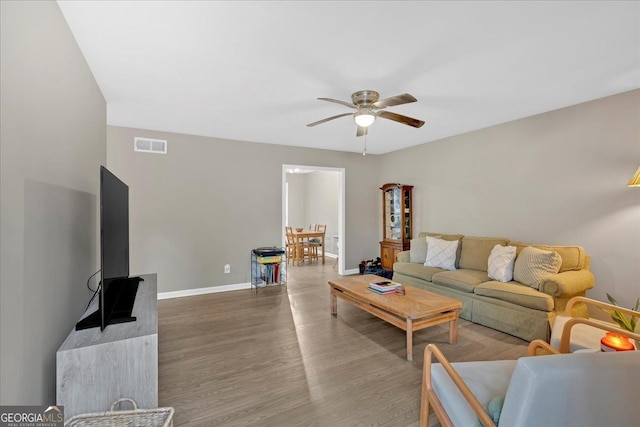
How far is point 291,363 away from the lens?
8.00 ft

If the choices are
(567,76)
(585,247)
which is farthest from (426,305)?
(567,76)

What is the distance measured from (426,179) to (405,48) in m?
3.34

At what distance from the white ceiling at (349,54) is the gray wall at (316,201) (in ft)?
14.3

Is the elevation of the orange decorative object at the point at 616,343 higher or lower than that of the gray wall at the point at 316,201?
lower

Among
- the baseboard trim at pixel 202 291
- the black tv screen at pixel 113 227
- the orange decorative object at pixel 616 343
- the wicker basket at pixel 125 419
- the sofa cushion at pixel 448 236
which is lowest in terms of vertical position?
the baseboard trim at pixel 202 291

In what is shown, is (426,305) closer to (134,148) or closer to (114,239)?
(114,239)

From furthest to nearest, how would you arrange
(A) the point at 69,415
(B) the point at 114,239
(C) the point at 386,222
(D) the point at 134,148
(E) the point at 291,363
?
(C) the point at 386,222
(D) the point at 134,148
(E) the point at 291,363
(B) the point at 114,239
(A) the point at 69,415

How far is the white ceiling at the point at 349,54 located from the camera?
171 centimetres

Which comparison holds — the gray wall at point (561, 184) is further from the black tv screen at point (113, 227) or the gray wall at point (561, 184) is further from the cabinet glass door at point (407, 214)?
the black tv screen at point (113, 227)

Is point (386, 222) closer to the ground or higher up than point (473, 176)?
closer to the ground

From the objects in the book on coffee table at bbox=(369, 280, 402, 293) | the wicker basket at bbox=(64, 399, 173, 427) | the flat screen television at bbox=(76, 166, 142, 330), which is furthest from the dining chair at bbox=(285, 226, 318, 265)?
the wicker basket at bbox=(64, 399, 173, 427)

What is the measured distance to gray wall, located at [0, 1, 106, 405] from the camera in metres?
1.10

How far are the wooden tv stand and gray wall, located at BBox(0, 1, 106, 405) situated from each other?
116 millimetres

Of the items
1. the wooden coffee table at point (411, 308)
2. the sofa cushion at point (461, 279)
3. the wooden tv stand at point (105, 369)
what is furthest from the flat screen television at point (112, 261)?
the sofa cushion at point (461, 279)
